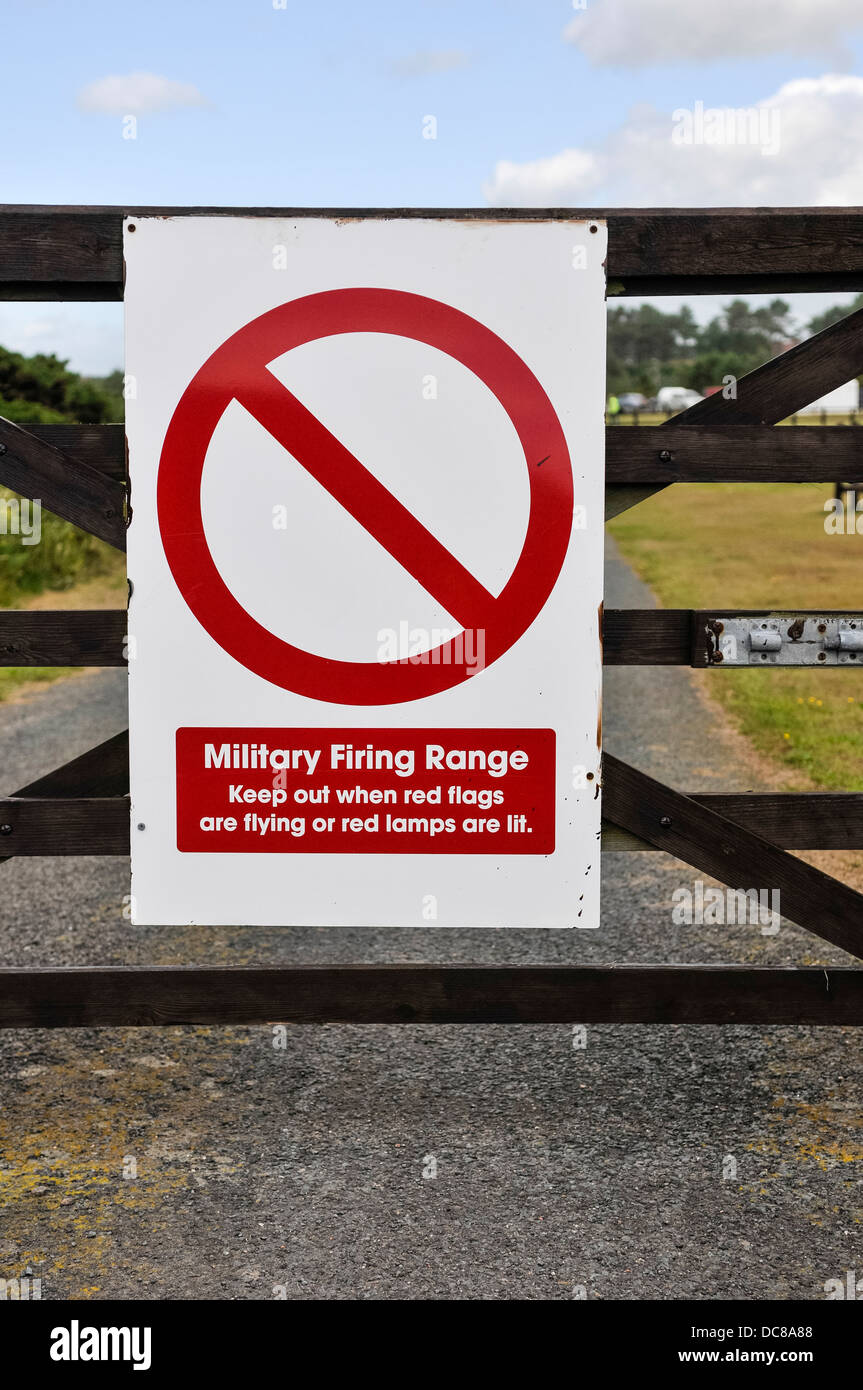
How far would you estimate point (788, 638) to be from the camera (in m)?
3.27

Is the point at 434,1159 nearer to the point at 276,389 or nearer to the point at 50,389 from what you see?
the point at 276,389

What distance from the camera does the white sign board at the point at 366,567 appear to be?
3123 mm

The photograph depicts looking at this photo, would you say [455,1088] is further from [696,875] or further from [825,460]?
[696,875]

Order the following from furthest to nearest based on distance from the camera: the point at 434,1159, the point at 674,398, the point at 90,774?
the point at 674,398, the point at 90,774, the point at 434,1159

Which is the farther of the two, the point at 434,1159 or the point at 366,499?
the point at 434,1159

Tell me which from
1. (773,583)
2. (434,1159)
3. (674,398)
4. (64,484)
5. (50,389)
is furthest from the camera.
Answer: (674,398)

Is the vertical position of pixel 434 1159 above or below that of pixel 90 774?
below

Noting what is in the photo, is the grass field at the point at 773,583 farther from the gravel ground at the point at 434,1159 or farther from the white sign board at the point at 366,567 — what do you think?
the white sign board at the point at 366,567

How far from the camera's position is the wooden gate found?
125 inches

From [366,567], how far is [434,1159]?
1.52 metres

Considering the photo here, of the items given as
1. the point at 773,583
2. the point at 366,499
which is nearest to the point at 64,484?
the point at 366,499

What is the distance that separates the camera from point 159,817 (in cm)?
326

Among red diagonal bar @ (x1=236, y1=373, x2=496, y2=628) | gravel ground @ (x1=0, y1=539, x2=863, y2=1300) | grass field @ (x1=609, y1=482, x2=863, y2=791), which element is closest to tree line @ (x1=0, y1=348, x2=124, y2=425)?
grass field @ (x1=609, y1=482, x2=863, y2=791)

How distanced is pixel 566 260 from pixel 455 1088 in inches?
89.5
